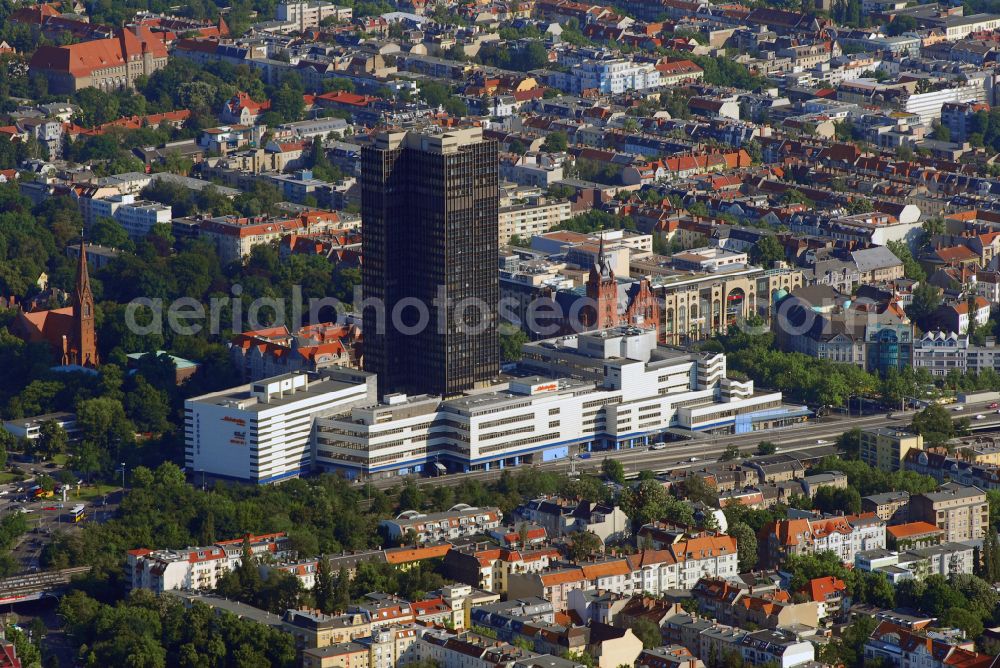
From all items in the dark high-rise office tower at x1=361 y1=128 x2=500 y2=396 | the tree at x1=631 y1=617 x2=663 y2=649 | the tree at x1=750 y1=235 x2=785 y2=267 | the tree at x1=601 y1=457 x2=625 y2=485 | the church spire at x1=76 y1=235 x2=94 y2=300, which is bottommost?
the tree at x1=601 y1=457 x2=625 y2=485

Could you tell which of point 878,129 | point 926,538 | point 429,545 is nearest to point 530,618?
point 429,545

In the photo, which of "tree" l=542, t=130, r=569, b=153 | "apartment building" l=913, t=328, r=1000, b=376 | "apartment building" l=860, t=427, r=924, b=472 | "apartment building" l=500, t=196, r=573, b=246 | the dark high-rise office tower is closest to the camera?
"apartment building" l=860, t=427, r=924, b=472

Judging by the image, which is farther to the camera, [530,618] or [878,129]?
[878,129]

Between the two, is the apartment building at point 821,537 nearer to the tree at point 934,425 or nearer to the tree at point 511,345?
the tree at point 934,425

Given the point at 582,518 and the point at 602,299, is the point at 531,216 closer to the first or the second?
the point at 602,299

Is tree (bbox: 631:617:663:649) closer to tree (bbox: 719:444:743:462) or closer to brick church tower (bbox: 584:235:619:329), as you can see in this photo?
tree (bbox: 719:444:743:462)

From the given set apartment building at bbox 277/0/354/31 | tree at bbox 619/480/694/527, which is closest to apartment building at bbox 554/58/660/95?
apartment building at bbox 277/0/354/31

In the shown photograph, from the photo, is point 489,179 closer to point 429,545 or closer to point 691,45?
point 429,545
